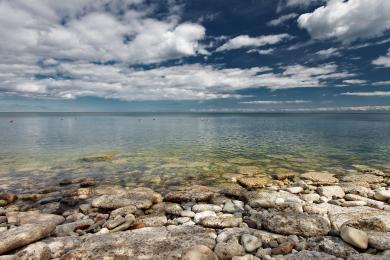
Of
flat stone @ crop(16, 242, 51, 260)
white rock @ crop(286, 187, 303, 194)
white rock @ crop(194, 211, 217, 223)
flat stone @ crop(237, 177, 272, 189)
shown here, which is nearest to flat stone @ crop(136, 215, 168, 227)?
white rock @ crop(194, 211, 217, 223)

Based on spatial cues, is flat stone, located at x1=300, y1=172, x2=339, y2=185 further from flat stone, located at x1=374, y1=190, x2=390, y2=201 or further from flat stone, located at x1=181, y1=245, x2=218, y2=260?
flat stone, located at x1=181, y1=245, x2=218, y2=260

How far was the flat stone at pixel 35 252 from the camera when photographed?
23.7ft

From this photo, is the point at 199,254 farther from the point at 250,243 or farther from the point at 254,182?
the point at 254,182

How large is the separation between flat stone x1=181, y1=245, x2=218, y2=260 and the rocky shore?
0.10 ft

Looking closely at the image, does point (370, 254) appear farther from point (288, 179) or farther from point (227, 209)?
point (288, 179)

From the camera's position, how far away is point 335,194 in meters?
13.2

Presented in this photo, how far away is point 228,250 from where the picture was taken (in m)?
7.60

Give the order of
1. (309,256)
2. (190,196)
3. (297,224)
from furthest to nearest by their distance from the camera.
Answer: (190,196), (297,224), (309,256)

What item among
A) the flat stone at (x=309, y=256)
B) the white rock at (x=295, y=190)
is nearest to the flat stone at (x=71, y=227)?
the flat stone at (x=309, y=256)

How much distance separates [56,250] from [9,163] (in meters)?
21.8

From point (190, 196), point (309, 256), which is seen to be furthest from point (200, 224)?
point (309, 256)

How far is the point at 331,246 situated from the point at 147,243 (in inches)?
223

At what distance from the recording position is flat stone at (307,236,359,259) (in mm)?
7298

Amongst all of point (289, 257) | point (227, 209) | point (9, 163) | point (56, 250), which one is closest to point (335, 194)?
point (227, 209)
